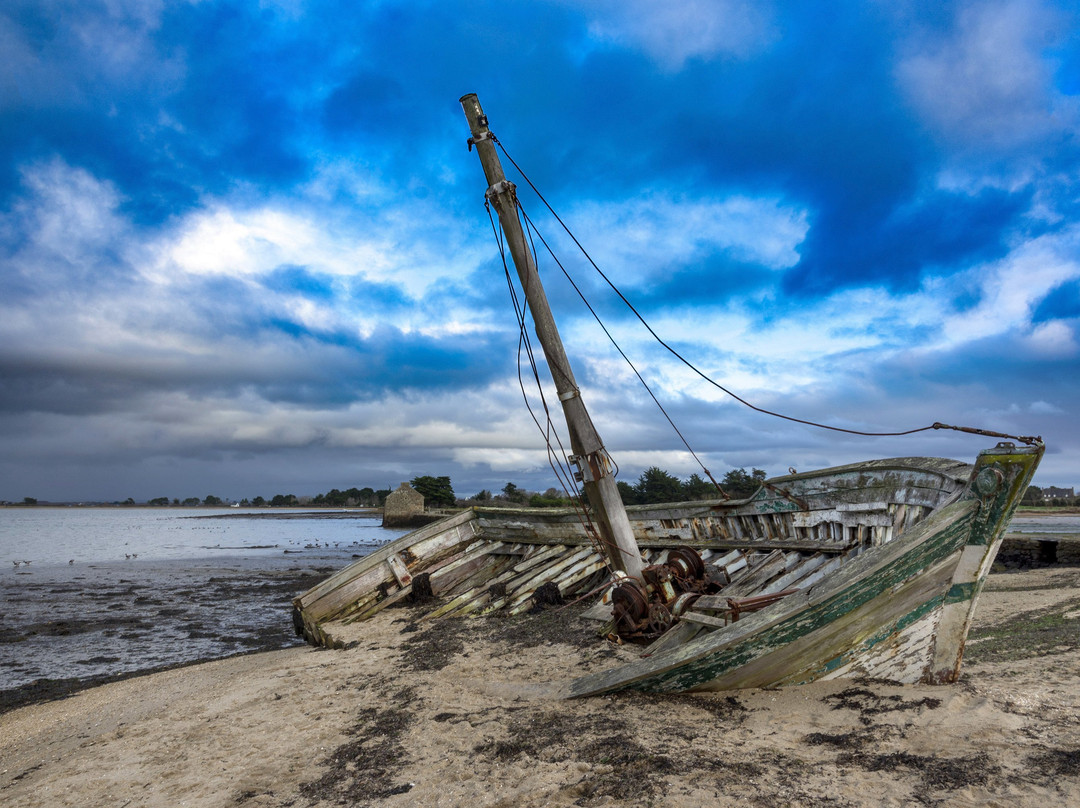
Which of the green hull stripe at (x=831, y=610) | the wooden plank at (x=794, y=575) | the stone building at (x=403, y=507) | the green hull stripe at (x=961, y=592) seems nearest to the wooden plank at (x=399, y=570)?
the wooden plank at (x=794, y=575)

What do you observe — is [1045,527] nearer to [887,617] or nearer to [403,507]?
[887,617]

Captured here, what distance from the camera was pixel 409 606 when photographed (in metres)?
10.1

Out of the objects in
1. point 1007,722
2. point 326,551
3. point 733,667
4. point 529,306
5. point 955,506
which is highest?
point 529,306

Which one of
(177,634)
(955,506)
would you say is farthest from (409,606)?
(955,506)

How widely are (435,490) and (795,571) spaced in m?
66.3

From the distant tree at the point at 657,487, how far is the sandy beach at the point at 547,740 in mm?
26672

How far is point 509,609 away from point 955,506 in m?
6.19

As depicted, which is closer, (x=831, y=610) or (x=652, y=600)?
(x=831, y=610)

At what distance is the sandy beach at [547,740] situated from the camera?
3.56 metres

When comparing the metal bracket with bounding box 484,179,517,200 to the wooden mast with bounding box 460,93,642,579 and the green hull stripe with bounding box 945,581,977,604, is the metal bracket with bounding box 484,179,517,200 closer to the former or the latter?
the wooden mast with bounding box 460,93,642,579

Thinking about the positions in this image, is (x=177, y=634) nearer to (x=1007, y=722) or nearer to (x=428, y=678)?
(x=428, y=678)

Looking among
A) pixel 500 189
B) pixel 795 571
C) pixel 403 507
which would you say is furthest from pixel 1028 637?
pixel 403 507

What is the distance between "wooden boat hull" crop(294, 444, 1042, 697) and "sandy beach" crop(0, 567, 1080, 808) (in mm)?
298

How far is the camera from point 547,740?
439 centimetres
